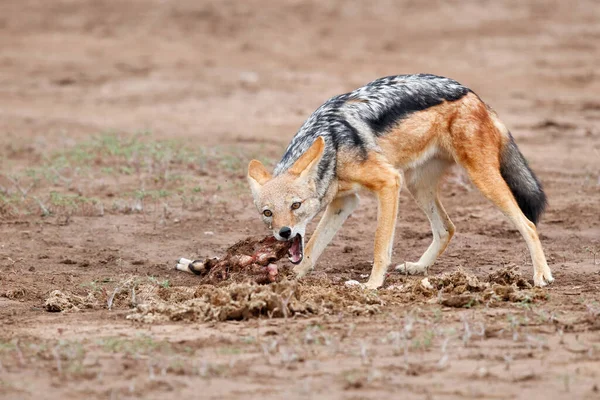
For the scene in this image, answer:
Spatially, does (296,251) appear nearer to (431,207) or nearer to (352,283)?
(352,283)

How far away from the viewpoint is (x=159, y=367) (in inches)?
193

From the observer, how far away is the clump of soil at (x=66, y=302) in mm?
6266

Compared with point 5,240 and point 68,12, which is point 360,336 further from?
point 68,12

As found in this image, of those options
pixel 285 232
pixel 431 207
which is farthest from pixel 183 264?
pixel 431 207

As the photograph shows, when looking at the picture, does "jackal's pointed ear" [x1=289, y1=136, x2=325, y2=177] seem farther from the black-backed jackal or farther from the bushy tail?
the bushy tail

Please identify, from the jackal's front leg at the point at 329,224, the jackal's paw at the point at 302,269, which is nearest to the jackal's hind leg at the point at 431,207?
the jackal's front leg at the point at 329,224

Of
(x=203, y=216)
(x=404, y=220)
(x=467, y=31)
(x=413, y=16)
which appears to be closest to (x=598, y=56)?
(x=467, y=31)

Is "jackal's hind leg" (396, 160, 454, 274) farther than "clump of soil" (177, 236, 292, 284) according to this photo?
Yes

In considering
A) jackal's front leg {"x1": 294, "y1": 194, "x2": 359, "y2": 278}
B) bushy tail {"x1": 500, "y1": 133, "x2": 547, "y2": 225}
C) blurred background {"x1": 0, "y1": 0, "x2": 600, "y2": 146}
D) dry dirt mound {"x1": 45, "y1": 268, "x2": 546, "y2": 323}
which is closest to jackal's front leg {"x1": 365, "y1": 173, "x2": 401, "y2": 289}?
dry dirt mound {"x1": 45, "y1": 268, "x2": 546, "y2": 323}

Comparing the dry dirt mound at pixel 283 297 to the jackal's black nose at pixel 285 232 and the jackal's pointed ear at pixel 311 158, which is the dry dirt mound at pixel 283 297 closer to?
the jackal's black nose at pixel 285 232

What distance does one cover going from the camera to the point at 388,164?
7176 millimetres

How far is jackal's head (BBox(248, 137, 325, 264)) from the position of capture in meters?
6.68

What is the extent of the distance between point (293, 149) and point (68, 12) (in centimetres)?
1362

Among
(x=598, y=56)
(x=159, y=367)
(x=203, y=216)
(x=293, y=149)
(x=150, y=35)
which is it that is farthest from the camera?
(x=150, y=35)
